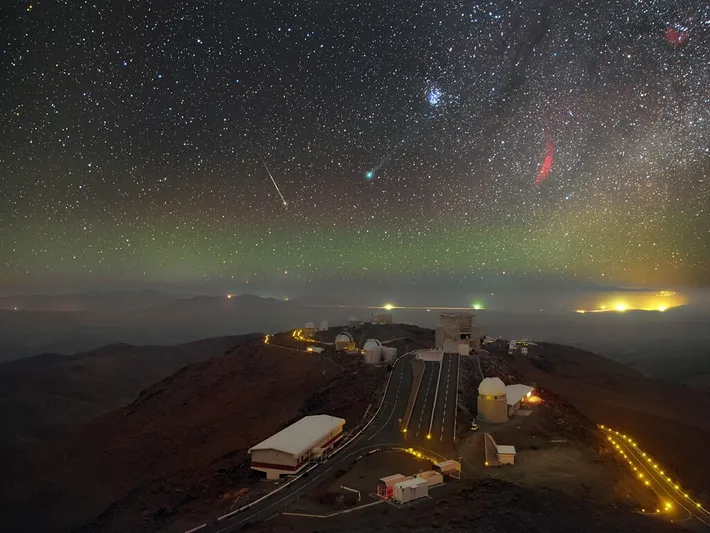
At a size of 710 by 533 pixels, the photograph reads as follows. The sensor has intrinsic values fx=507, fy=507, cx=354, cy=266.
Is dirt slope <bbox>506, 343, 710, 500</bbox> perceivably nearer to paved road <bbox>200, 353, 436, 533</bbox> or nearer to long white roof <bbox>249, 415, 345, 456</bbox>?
paved road <bbox>200, 353, 436, 533</bbox>

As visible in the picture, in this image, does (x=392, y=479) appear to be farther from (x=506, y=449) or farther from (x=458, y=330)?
(x=458, y=330)

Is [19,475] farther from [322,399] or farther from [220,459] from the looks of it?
[322,399]

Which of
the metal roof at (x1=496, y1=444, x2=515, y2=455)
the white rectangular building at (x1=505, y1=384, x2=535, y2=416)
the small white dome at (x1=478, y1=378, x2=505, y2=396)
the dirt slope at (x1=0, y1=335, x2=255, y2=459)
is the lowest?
the dirt slope at (x1=0, y1=335, x2=255, y2=459)

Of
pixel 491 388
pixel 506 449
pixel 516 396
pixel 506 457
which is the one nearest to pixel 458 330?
pixel 516 396

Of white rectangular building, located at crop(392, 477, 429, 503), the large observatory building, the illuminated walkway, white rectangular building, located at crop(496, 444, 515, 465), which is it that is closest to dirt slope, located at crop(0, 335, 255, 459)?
the large observatory building

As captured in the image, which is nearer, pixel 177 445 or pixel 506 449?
pixel 506 449

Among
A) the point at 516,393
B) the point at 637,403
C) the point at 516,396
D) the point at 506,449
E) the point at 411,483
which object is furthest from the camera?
the point at 637,403

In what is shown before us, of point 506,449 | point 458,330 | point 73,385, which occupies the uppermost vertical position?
point 458,330
